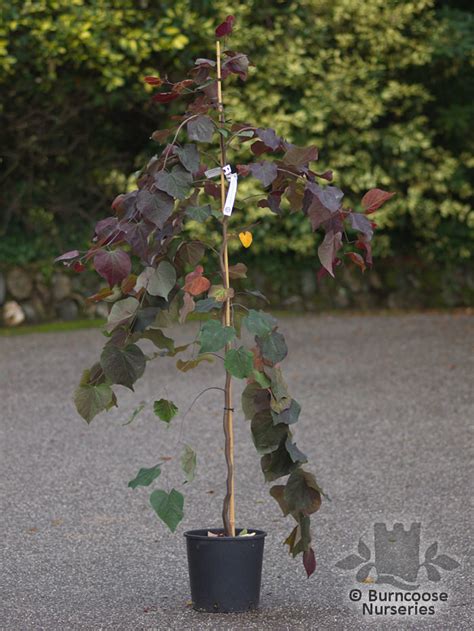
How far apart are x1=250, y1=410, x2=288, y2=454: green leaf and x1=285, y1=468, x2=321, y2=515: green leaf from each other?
13cm

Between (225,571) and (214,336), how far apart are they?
73 cm

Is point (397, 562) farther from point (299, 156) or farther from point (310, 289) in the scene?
point (310, 289)

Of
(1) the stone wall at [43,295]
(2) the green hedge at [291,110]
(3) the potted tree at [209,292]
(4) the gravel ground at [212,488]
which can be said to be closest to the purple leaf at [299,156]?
(3) the potted tree at [209,292]

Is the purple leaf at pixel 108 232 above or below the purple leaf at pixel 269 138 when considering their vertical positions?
below

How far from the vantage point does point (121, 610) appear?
376cm

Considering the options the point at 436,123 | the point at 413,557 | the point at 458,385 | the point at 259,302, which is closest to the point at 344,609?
the point at 413,557

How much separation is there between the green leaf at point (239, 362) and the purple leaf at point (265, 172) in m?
0.50

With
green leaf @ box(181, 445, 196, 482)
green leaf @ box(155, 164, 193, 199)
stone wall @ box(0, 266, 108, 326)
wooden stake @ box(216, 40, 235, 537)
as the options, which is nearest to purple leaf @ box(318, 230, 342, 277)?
wooden stake @ box(216, 40, 235, 537)

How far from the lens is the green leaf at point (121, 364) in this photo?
3.55 meters

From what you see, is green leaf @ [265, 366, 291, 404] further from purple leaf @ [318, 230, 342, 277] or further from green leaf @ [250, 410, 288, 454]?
purple leaf @ [318, 230, 342, 277]

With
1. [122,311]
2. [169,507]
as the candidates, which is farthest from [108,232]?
[169,507]

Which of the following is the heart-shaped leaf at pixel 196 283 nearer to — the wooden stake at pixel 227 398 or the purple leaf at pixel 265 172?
the wooden stake at pixel 227 398

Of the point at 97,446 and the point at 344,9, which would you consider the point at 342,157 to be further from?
the point at 97,446

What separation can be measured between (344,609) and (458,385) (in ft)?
16.2
